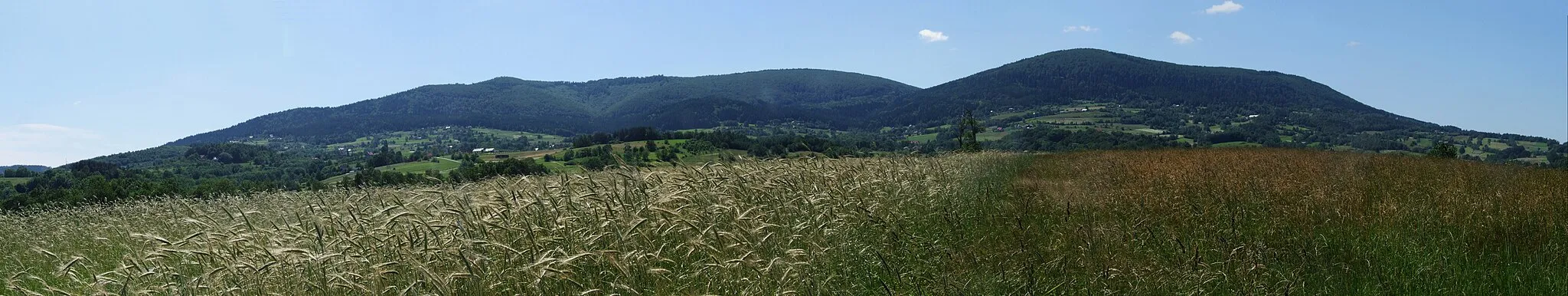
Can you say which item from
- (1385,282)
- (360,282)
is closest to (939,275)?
(1385,282)

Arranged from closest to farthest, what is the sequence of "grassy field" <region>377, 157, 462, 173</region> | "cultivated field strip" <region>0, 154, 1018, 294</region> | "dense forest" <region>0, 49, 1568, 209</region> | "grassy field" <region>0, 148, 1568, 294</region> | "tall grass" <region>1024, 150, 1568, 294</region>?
"cultivated field strip" <region>0, 154, 1018, 294</region> → "grassy field" <region>0, 148, 1568, 294</region> → "tall grass" <region>1024, 150, 1568, 294</region> → "dense forest" <region>0, 49, 1568, 209</region> → "grassy field" <region>377, 157, 462, 173</region>

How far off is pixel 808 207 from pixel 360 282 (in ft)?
8.48

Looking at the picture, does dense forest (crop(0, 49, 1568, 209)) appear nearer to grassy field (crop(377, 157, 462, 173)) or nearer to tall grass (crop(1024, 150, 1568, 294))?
grassy field (crop(377, 157, 462, 173))

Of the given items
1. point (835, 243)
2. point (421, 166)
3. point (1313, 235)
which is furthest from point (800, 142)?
point (421, 166)

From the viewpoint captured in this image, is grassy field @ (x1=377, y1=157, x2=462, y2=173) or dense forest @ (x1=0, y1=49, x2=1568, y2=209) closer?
dense forest @ (x1=0, y1=49, x2=1568, y2=209)

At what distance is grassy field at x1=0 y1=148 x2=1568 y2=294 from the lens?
368cm

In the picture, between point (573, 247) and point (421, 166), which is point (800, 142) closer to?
point (573, 247)

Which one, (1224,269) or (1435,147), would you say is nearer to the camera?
(1224,269)

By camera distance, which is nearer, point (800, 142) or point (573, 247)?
point (573, 247)

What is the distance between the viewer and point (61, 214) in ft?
36.6

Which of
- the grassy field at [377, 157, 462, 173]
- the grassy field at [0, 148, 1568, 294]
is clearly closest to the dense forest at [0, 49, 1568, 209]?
the grassy field at [377, 157, 462, 173]

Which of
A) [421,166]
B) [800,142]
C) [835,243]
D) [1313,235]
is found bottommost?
[421,166]

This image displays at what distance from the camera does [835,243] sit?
4383mm

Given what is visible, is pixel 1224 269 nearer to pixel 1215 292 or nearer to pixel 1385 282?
pixel 1215 292
